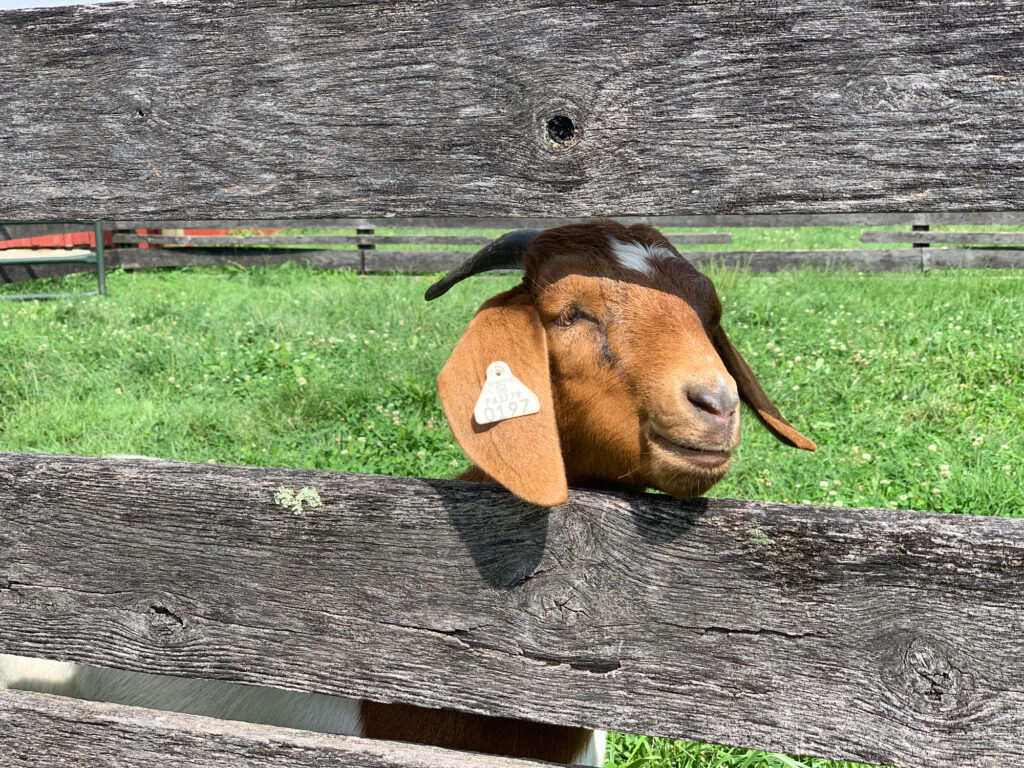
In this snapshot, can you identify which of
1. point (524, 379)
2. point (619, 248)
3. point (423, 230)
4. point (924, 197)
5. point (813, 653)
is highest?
point (924, 197)

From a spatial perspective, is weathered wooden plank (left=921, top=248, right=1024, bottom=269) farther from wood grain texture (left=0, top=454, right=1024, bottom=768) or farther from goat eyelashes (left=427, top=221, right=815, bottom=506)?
wood grain texture (left=0, top=454, right=1024, bottom=768)

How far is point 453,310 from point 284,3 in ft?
20.9

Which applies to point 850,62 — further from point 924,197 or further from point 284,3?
point 284,3

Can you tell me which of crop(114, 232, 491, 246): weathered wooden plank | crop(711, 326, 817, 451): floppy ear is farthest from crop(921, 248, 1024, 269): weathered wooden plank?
crop(711, 326, 817, 451): floppy ear

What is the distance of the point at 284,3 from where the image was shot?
1366mm

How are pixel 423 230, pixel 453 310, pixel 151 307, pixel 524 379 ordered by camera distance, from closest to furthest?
1. pixel 524 379
2. pixel 453 310
3. pixel 151 307
4. pixel 423 230

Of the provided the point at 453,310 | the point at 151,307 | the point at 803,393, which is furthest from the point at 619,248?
the point at 151,307

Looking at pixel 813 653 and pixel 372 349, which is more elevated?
pixel 813 653

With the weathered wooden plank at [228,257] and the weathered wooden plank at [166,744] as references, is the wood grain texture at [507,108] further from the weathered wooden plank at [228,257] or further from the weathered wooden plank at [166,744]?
the weathered wooden plank at [228,257]

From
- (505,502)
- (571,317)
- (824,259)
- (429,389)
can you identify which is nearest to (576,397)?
(571,317)

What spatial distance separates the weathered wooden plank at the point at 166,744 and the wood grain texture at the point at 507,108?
3.19 feet

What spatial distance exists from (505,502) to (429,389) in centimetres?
382

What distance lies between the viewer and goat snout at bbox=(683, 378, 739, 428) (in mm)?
1577

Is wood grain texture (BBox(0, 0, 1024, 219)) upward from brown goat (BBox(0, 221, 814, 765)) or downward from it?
upward
